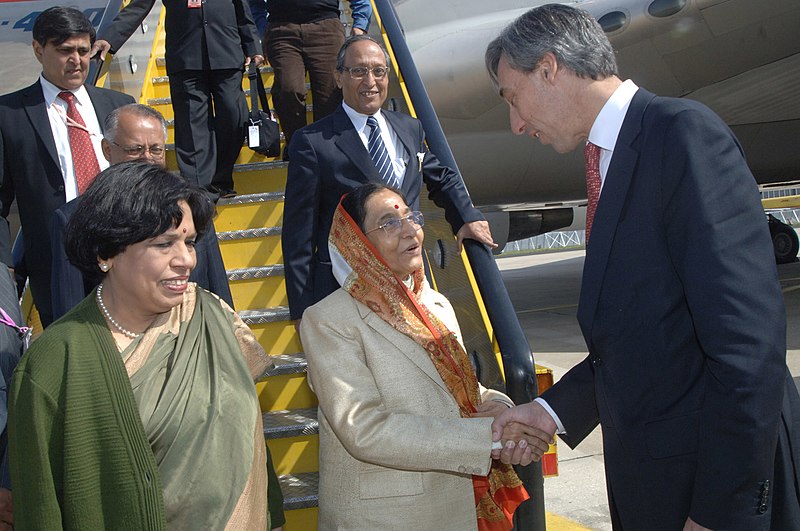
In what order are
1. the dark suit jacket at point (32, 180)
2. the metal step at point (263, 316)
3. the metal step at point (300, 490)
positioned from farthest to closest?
the metal step at point (263, 316), the dark suit jacket at point (32, 180), the metal step at point (300, 490)

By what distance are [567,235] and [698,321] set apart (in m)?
31.4

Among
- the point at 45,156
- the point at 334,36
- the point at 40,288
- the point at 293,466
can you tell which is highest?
the point at 334,36

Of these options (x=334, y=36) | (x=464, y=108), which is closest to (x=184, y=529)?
(x=334, y=36)

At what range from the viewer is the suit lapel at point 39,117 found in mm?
3896

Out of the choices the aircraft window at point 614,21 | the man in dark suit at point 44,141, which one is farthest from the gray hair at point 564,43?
the aircraft window at point 614,21

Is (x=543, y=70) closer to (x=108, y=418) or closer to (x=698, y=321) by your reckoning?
(x=698, y=321)

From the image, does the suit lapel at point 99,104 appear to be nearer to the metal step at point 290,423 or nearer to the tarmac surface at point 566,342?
the metal step at point 290,423

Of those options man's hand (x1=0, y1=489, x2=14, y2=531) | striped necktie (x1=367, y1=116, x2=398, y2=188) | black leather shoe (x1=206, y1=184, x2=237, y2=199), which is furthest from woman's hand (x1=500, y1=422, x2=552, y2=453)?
black leather shoe (x1=206, y1=184, x2=237, y2=199)

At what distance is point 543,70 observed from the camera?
2.05m

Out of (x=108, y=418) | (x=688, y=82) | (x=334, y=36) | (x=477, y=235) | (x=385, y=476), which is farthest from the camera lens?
(x=688, y=82)

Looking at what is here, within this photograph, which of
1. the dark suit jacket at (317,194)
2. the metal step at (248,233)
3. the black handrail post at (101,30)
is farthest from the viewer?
the black handrail post at (101,30)

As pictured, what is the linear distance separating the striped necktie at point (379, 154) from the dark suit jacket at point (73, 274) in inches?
39.3

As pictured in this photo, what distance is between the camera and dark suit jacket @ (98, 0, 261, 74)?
5.06 m

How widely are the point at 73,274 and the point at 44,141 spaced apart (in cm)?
145
